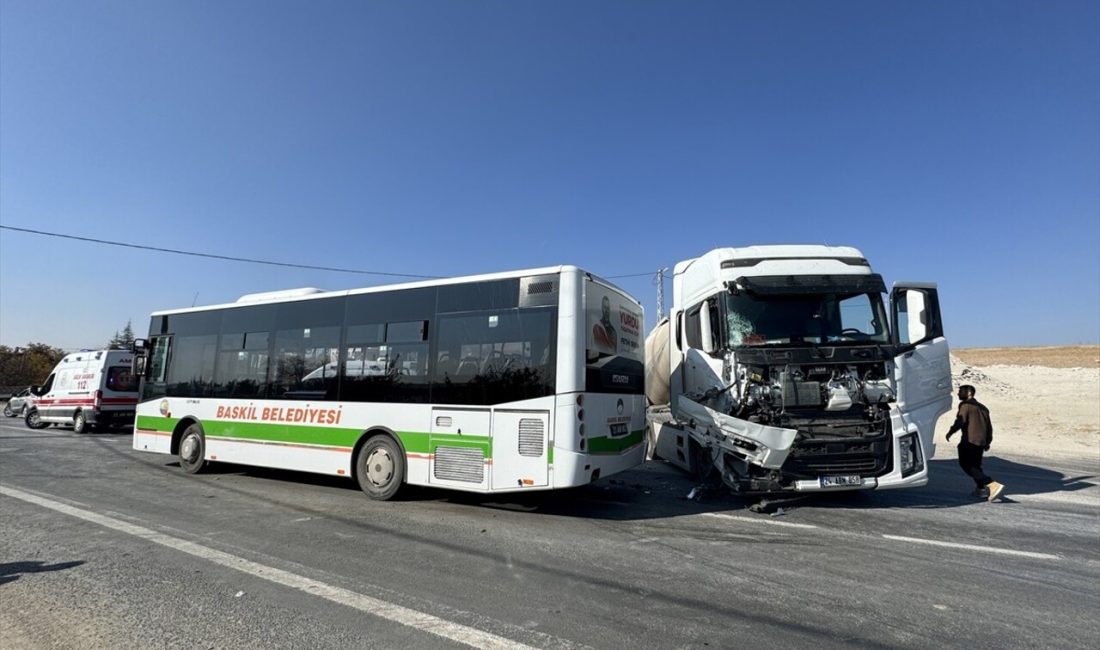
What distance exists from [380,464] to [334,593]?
151 inches

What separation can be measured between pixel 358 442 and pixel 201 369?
179 inches

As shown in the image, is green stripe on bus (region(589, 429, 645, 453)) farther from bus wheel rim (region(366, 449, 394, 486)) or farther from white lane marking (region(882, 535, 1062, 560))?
white lane marking (region(882, 535, 1062, 560))

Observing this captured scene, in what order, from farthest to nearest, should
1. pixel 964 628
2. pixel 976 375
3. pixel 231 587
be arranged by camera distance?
pixel 976 375, pixel 231 587, pixel 964 628

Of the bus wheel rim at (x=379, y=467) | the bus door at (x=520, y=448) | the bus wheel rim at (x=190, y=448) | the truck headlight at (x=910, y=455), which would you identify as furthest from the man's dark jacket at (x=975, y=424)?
the bus wheel rim at (x=190, y=448)

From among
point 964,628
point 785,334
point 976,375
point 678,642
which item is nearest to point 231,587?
point 678,642

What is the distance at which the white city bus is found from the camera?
274 inches

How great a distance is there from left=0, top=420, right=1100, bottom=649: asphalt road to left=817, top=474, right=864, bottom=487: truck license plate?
20.4 inches

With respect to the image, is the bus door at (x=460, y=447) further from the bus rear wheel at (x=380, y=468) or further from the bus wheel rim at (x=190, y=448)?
the bus wheel rim at (x=190, y=448)

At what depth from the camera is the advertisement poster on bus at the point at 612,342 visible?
7332 millimetres

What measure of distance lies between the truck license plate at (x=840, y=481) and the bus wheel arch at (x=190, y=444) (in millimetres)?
10608

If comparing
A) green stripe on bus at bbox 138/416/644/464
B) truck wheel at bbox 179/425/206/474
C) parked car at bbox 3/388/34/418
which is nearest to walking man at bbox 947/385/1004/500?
green stripe on bus at bbox 138/416/644/464

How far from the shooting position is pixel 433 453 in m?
7.64

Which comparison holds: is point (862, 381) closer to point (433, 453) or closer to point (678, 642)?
point (678, 642)

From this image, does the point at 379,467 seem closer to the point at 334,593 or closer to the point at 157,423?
the point at 334,593
